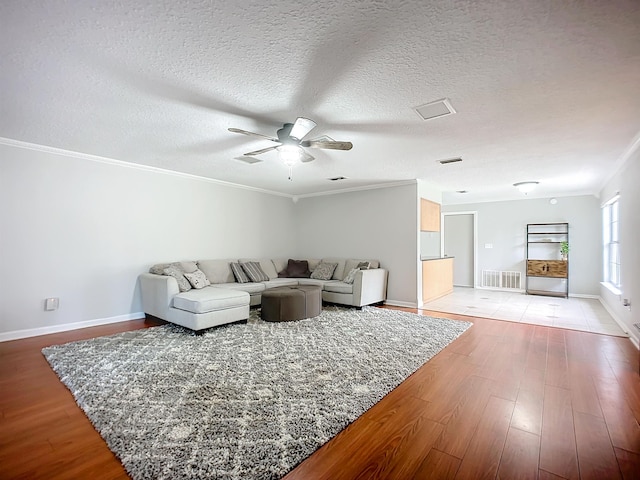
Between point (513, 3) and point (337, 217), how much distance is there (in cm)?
542

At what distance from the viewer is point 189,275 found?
478cm

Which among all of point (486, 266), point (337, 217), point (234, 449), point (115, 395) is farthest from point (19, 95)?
point (486, 266)

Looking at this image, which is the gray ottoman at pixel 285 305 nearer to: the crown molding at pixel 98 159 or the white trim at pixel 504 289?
the crown molding at pixel 98 159

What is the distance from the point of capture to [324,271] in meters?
6.27

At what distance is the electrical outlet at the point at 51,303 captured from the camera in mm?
3949

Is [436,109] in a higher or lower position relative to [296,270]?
higher

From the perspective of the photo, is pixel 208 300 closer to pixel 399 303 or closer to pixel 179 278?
pixel 179 278

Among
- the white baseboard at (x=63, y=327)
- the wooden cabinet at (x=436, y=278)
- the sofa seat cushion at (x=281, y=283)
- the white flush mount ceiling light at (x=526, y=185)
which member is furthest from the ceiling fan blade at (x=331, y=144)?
the white flush mount ceiling light at (x=526, y=185)

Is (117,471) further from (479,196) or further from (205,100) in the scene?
(479,196)

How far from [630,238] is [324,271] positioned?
15.0 feet

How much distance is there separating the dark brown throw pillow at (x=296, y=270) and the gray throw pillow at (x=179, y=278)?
2371 mm

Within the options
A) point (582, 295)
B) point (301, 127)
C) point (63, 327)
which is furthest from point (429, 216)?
point (63, 327)

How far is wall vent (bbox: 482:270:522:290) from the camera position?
760cm

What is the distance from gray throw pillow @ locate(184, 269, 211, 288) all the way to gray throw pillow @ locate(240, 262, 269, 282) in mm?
953
